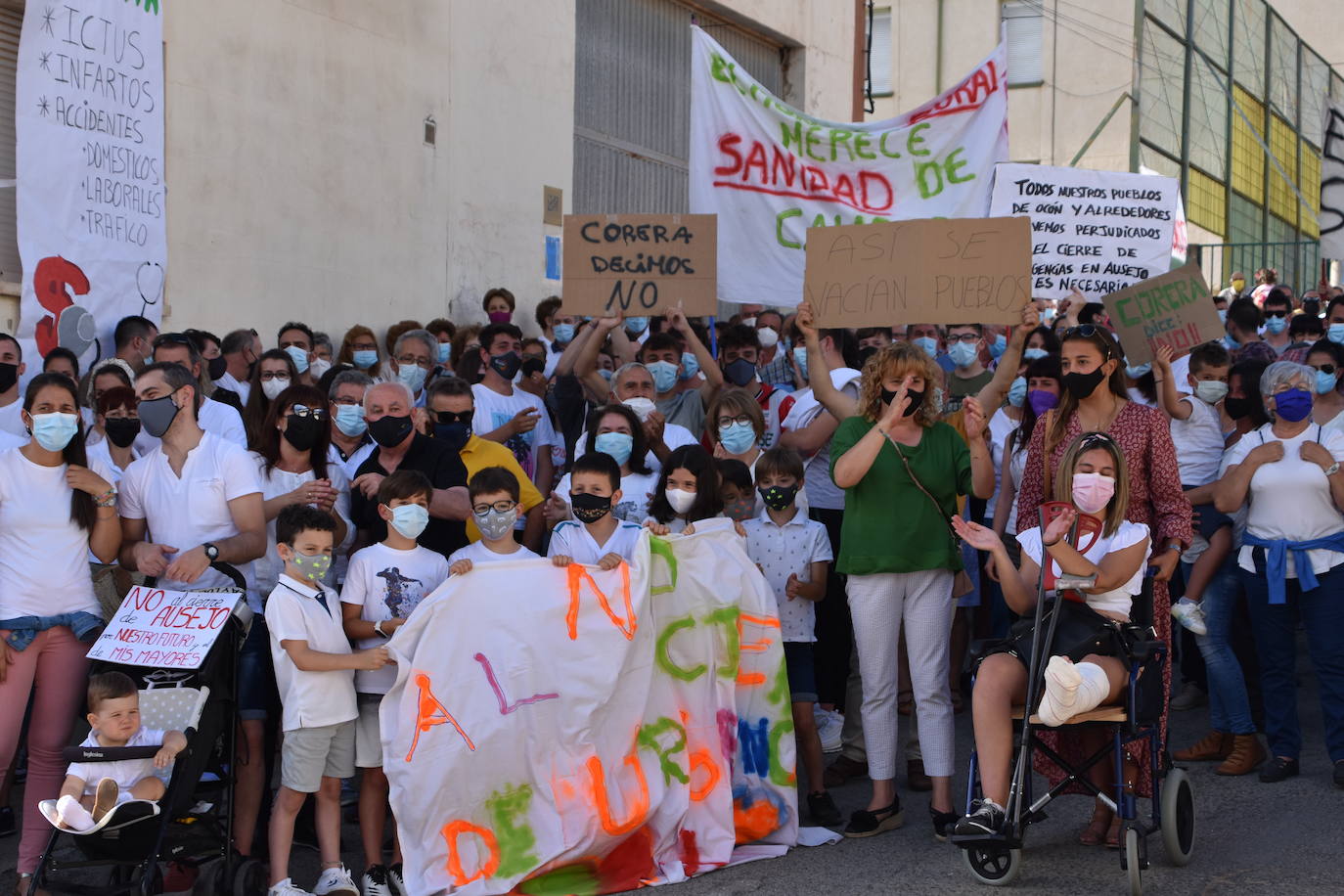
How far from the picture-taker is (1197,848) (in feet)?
19.6

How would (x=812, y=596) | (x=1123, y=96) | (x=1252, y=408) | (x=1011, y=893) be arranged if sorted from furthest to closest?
(x=1123, y=96)
(x=1252, y=408)
(x=812, y=596)
(x=1011, y=893)

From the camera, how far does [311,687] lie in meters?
5.48

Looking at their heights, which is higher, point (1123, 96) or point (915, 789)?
point (1123, 96)

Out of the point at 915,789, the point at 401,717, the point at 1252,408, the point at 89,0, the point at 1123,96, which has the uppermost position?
the point at 1123,96

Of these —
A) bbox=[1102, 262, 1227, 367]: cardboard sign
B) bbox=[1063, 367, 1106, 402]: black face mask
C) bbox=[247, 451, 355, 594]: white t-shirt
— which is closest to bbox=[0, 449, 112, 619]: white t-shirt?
bbox=[247, 451, 355, 594]: white t-shirt

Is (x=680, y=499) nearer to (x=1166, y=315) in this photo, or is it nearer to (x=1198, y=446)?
(x=1166, y=315)

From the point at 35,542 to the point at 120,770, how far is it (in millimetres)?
941

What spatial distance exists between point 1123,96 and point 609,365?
18.0m

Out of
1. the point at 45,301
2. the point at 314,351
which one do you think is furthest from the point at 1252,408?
the point at 45,301

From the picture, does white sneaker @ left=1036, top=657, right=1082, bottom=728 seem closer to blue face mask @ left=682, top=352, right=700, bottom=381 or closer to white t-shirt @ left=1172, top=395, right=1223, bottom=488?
white t-shirt @ left=1172, top=395, right=1223, bottom=488

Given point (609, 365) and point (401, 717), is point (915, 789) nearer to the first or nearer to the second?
point (401, 717)

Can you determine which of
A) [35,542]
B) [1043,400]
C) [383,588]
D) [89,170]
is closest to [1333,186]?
[1043,400]

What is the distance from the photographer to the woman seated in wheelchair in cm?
547

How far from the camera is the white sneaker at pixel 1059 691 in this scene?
5254 millimetres
